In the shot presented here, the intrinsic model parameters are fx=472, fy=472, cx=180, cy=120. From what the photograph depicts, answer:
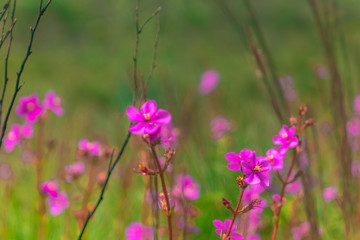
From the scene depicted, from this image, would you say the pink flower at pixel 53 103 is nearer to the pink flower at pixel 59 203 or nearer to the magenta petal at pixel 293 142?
the pink flower at pixel 59 203

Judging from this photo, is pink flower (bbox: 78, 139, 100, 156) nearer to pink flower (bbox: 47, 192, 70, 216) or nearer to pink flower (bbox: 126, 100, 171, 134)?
pink flower (bbox: 47, 192, 70, 216)

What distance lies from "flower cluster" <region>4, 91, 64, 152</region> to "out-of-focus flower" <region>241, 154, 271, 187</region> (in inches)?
36.1

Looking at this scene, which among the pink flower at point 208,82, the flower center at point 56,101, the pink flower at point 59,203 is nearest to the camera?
the flower center at point 56,101

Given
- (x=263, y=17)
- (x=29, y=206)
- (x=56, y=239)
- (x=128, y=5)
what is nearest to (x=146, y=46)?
(x=128, y=5)

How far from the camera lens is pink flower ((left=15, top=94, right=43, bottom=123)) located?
5.01ft

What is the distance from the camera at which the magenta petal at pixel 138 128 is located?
2.64ft

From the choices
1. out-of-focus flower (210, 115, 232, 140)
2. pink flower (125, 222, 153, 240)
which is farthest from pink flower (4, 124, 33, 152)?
out-of-focus flower (210, 115, 232, 140)

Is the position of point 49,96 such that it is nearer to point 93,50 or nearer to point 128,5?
point 128,5

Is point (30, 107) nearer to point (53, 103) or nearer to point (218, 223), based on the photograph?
point (53, 103)

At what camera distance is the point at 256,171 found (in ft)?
2.67

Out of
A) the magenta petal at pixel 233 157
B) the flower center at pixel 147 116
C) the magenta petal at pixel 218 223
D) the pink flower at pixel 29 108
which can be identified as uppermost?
the pink flower at pixel 29 108

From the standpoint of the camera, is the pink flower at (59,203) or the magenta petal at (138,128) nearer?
the magenta petal at (138,128)

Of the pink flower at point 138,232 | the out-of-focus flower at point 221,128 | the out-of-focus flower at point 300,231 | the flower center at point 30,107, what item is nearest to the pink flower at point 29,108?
the flower center at point 30,107

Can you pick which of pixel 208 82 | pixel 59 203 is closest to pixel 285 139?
pixel 59 203
